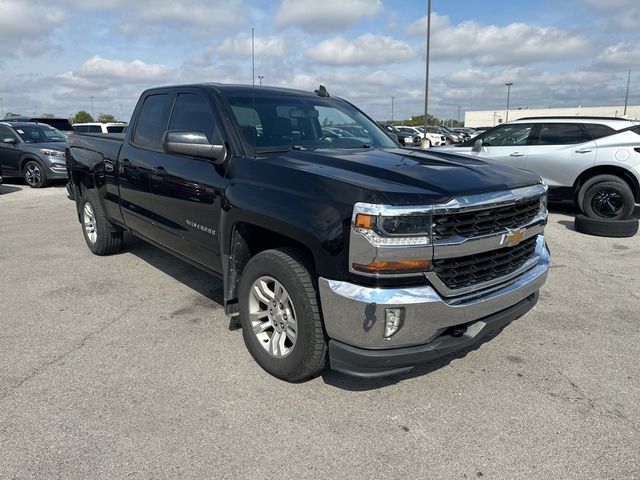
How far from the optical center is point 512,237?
2.92 metres

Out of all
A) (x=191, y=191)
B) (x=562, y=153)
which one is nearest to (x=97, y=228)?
(x=191, y=191)

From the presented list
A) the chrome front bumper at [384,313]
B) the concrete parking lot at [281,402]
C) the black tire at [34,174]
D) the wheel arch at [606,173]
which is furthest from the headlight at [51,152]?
the chrome front bumper at [384,313]

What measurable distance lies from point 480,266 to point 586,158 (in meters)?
6.69

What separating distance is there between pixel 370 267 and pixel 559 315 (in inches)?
104

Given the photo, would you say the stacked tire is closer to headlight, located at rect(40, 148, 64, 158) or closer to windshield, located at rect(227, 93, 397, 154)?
windshield, located at rect(227, 93, 397, 154)

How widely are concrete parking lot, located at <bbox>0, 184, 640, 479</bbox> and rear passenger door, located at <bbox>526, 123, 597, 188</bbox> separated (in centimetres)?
440

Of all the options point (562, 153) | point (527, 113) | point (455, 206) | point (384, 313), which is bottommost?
point (384, 313)

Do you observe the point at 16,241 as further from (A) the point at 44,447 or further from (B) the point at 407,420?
(B) the point at 407,420

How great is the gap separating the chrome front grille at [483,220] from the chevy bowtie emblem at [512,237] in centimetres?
4

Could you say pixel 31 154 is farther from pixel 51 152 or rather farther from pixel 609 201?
pixel 609 201

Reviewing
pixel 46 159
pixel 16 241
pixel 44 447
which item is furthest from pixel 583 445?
pixel 46 159

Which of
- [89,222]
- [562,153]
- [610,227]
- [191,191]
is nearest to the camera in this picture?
[191,191]

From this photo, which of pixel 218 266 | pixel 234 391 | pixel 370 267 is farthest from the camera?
pixel 218 266

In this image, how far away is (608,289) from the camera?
4.96m
